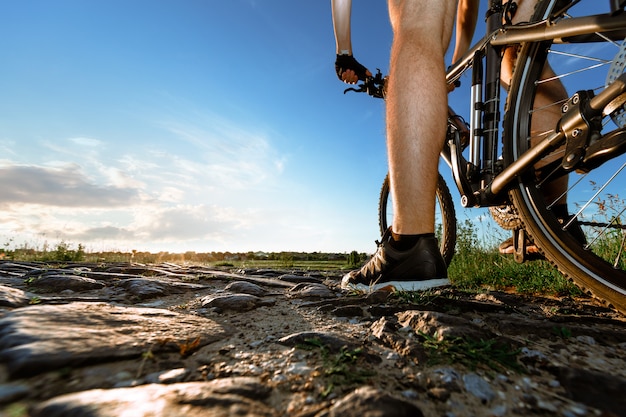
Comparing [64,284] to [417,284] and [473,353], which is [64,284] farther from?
[473,353]

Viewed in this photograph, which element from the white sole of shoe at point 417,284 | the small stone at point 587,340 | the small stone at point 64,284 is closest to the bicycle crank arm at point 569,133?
the white sole of shoe at point 417,284

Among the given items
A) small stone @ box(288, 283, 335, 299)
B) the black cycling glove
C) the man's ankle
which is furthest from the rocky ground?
the black cycling glove

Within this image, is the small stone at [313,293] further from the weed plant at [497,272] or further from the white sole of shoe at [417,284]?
the weed plant at [497,272]

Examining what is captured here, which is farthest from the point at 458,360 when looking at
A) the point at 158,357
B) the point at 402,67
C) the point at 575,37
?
the point at 575,37

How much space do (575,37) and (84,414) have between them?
246 cm

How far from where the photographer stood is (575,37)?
5.82 ft

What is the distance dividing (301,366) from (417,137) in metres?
1.43

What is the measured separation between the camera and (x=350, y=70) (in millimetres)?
3082

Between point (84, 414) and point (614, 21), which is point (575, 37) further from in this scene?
point (84, 414)

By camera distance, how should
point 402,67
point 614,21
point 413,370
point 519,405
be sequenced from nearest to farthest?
point 519,405, point 413,370, point 614,21, point 402,67

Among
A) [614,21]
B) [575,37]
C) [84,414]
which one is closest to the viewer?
[84,414]

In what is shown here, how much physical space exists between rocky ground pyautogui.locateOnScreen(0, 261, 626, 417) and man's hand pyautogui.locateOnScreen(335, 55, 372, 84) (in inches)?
90.3

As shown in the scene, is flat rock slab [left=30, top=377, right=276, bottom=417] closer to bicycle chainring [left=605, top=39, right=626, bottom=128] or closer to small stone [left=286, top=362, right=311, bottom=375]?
small stone [left=286, top=362, right=311, bottom=375]

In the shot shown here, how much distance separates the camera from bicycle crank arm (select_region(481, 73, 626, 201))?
1426mm
